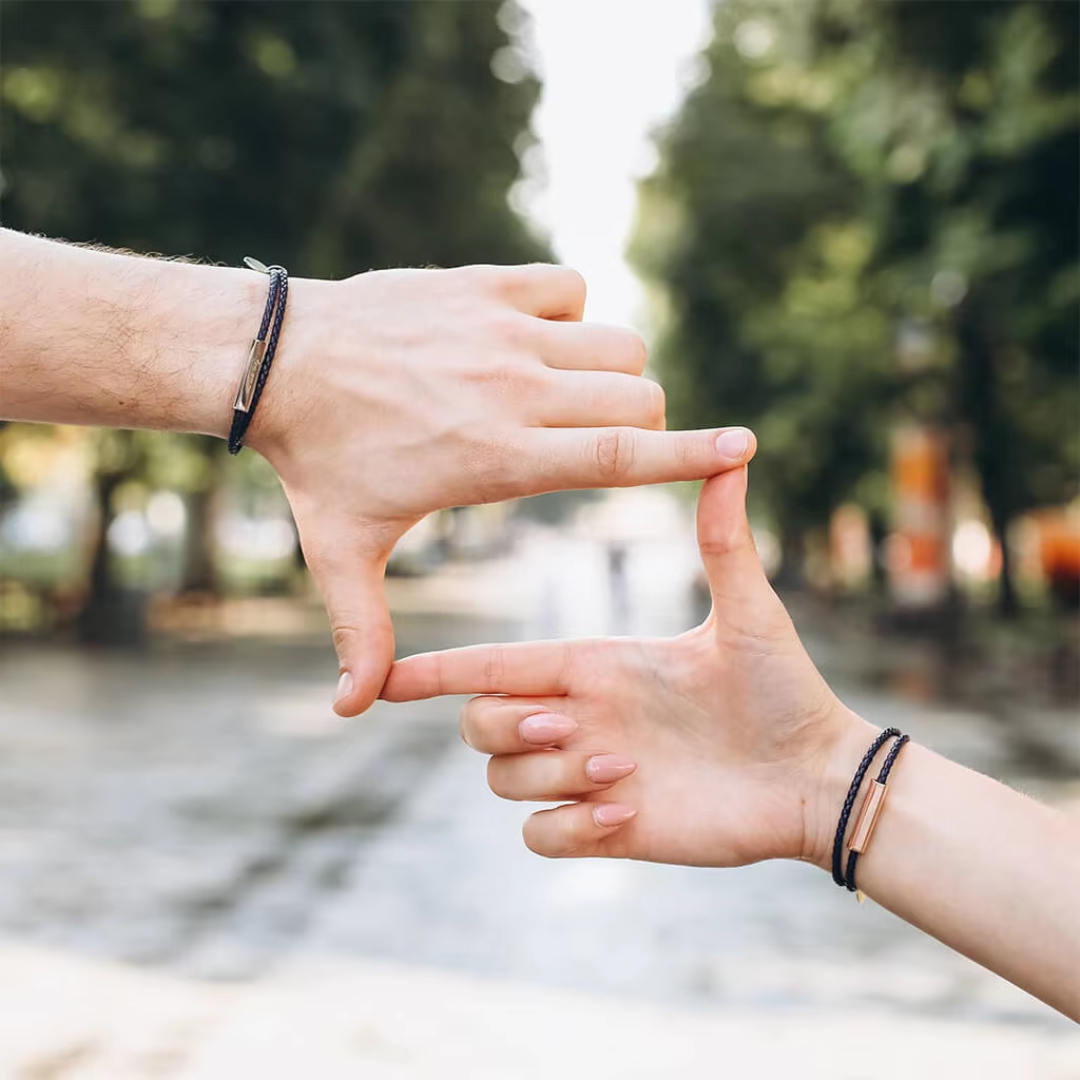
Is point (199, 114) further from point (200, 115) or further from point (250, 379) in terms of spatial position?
point (250, 379)

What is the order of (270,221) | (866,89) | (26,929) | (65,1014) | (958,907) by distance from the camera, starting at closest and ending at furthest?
(958,907) → (65,1014) → (26,929) → (866,89) → (270,221)

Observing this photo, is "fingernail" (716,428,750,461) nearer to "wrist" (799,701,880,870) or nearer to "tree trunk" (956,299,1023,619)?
"wrist" (799,701,880,870)

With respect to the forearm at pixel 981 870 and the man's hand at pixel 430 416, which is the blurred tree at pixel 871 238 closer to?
the forearm at pixel 981 870

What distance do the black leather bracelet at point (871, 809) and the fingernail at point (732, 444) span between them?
58cm

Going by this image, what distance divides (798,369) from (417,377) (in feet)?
76.4

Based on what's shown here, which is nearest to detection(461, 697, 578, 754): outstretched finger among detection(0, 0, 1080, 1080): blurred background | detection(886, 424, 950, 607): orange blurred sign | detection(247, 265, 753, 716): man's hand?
detection(247, 265, 753, 716): man's hand

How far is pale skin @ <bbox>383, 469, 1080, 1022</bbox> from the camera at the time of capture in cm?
209

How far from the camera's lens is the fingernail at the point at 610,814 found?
2123 millimetres

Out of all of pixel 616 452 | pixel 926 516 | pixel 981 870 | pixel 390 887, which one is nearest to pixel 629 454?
pixel 616 452

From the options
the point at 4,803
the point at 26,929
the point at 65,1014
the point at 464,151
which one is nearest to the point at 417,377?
the point at 65,1014

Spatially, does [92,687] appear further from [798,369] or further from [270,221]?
[798,369]

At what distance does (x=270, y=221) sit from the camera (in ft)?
58.8

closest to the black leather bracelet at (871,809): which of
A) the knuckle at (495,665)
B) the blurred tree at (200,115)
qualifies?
the knuckle at (495,665)

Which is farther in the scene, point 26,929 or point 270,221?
point 270,221
